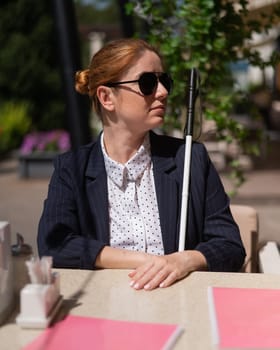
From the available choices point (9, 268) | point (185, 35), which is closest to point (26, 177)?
point (185, 35)

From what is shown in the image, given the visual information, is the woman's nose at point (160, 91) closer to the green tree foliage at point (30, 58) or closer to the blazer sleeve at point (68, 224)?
the blazer sleeve at point (68, 224)

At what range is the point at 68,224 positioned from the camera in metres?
2.18

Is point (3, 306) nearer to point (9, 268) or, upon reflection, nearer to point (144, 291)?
point (9, 268)

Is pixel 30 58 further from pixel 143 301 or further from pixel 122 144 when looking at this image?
pixel 143 301

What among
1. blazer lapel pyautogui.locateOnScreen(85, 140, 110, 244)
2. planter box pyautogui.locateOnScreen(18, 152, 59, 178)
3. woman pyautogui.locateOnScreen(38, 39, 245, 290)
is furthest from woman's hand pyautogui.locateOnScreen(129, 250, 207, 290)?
planter box pyautogui.locateOnScreen(18, 152, 59, 178)

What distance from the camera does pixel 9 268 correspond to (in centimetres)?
160

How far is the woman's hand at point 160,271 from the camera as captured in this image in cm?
178

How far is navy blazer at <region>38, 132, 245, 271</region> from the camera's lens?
2172mm

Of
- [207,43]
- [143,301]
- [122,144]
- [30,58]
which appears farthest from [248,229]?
[30,58]

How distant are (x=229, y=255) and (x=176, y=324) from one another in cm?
68

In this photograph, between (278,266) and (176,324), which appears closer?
(176,324)

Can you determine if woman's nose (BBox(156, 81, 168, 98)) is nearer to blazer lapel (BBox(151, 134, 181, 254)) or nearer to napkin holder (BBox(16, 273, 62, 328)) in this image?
blazer lapel (BBox(151, 134, 181, 254))

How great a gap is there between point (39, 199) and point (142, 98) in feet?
21.2

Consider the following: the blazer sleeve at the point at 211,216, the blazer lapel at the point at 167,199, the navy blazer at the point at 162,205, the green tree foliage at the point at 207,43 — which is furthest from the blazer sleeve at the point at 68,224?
the green tree foliage at the point at 207,43
